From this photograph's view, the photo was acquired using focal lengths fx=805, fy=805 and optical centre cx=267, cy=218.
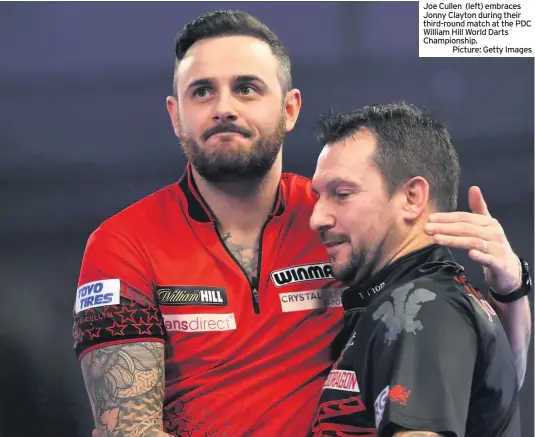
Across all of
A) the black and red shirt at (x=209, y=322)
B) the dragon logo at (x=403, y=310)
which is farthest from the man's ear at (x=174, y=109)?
the dragon logo at (x=403, y=310)

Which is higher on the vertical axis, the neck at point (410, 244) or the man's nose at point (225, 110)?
the man's nose at point (225, 110)

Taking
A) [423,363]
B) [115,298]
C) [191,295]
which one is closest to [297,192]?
[191,295]

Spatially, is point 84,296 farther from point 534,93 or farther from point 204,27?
point 534,93

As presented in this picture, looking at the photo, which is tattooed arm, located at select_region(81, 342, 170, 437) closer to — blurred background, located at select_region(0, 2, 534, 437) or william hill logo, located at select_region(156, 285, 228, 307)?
william hill logo, located at select_region(156, 285, 228, 307)

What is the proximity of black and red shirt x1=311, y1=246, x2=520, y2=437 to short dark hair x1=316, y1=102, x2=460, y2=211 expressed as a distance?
0.60ft

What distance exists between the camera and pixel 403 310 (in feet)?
5.06

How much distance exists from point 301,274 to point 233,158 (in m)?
0.36

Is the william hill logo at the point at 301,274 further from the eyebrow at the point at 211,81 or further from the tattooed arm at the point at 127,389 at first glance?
the eyebrow at the point at 211,81

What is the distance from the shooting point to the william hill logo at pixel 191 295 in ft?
6.70

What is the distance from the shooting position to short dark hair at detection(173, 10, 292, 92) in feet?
7.11

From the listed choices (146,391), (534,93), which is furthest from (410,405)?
(534,93)

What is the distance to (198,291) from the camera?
6.77 ft

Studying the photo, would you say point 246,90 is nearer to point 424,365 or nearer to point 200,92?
point 200,92

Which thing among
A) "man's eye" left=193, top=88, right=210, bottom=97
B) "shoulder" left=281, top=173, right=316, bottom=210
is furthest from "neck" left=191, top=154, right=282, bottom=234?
"man's eye" left=193, top=88, right=210, bottom=97
